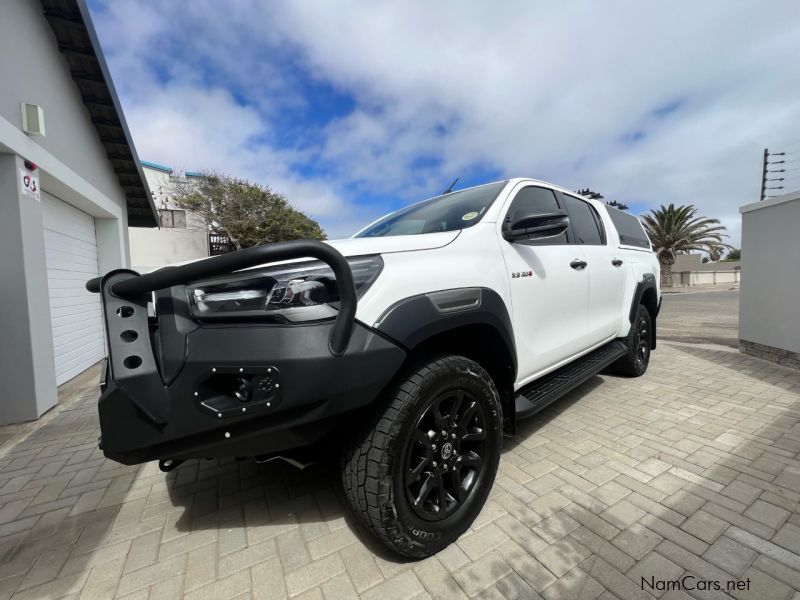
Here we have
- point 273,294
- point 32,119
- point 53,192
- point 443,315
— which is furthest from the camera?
point 53,192

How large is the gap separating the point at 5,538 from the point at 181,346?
1906 mm

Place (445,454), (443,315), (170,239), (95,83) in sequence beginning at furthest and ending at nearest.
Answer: (170,239)
(95,83)
(445,454)
(443,315)

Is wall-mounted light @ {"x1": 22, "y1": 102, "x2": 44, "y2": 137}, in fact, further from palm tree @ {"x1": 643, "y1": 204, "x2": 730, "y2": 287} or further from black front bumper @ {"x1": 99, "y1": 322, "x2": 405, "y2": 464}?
palm tree @ {"x1": 643, "y1": 204, "x2": 730, "y2": 287}

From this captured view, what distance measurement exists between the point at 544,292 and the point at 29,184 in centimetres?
547

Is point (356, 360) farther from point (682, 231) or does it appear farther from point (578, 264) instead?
point (682, 231)

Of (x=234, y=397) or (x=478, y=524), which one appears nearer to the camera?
(x=234, y=397)

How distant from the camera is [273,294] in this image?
1.44 m

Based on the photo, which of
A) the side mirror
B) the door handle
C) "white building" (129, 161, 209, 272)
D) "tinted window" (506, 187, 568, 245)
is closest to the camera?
the side mirror

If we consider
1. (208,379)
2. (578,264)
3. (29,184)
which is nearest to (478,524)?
(208,379)

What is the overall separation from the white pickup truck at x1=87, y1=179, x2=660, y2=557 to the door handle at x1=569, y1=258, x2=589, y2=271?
2.24 ft

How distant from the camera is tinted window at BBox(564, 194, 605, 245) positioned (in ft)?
10.7

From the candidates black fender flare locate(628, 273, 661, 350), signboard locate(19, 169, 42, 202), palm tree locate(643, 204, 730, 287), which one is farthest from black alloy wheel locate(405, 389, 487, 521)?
palm tree locate(643, 204, 730, 287)

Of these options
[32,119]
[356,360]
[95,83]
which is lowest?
[356,360]

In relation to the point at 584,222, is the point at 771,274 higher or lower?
lower
